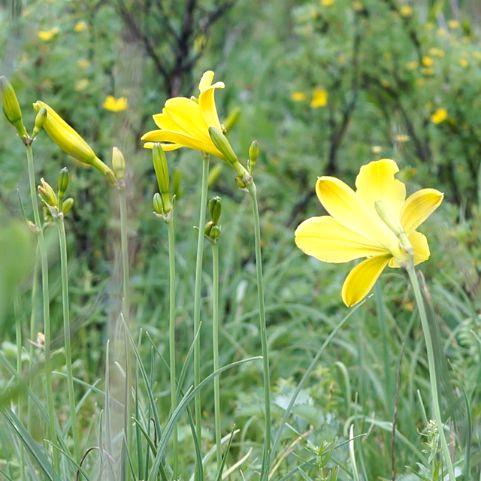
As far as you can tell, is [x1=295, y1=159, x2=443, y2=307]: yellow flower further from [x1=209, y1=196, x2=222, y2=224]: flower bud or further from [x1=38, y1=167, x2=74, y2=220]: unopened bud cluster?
[x1=38, y1=167, x2=74, y2=220]: unopened bud cluster

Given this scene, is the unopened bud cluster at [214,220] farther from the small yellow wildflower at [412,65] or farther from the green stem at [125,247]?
the small yellow wildflower at [412,65]

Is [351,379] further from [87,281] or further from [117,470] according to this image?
[117,470]

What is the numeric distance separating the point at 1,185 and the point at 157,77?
92cm

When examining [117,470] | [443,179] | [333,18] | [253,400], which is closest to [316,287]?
[443,179]

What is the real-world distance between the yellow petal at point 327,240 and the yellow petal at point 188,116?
0.18m

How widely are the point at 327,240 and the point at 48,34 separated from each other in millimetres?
2044

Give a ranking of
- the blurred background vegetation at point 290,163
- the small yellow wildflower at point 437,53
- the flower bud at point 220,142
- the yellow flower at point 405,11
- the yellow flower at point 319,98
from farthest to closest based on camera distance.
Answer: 1. the yellow flower at point 319,98
2. the yellow flower at point 405,11
3. the small yellow wildflower at point 437,53
4. the blurred background vegetation at point 290,163
5. the flower bud at point 220,142

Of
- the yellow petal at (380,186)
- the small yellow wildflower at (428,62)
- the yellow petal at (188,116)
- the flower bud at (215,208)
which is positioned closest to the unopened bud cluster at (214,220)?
the flower bud at (215,208)

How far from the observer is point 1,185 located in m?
2.97

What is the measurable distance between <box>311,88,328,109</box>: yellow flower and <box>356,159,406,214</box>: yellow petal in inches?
100

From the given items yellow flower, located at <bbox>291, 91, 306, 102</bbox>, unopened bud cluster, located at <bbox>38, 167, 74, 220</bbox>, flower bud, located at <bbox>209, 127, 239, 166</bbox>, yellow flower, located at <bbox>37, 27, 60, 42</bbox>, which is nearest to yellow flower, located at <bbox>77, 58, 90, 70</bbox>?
yellow flower, located at <bbox>37, 27, 60, 42</bbox>

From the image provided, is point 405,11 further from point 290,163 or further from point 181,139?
point 181,139

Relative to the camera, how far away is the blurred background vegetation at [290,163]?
2.55 meters

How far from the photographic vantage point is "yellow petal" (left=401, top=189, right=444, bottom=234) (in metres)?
1.12
